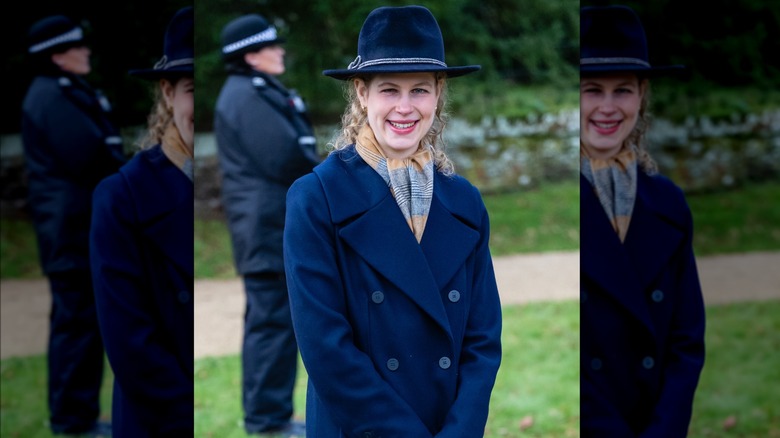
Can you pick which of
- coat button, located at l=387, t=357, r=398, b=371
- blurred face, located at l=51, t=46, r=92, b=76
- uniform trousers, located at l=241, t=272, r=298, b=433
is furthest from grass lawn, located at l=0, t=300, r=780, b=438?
blurred face, located at l=51, t=46, r=92, b=76

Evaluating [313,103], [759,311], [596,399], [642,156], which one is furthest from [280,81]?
[759,311]

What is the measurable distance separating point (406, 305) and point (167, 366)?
1155 millimetres

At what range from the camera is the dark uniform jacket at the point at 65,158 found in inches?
147

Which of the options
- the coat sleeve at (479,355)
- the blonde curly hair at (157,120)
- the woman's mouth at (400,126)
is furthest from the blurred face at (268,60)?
the coat sleeve at (479,355)

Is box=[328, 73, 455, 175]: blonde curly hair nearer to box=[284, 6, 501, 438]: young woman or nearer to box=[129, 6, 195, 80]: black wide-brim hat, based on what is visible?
box=[284, 6, 501, 438]: young woman

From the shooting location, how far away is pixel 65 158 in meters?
3.78

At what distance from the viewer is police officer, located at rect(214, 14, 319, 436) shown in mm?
3287

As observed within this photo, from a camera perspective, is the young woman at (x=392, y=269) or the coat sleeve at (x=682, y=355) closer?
the young woman at (x=392, y=269)

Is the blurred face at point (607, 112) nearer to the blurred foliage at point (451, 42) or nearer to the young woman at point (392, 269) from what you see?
the blurred foliage at point (451, 42)

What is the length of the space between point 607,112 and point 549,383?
3.14 ft

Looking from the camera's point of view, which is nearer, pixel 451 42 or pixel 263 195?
pixel 451 42

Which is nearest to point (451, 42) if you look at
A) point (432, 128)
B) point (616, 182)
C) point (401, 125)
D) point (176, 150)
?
point (432, 128)

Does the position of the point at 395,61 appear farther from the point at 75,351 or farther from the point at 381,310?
the point at 75,351

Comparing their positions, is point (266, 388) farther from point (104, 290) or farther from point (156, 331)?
point (104, 290)
